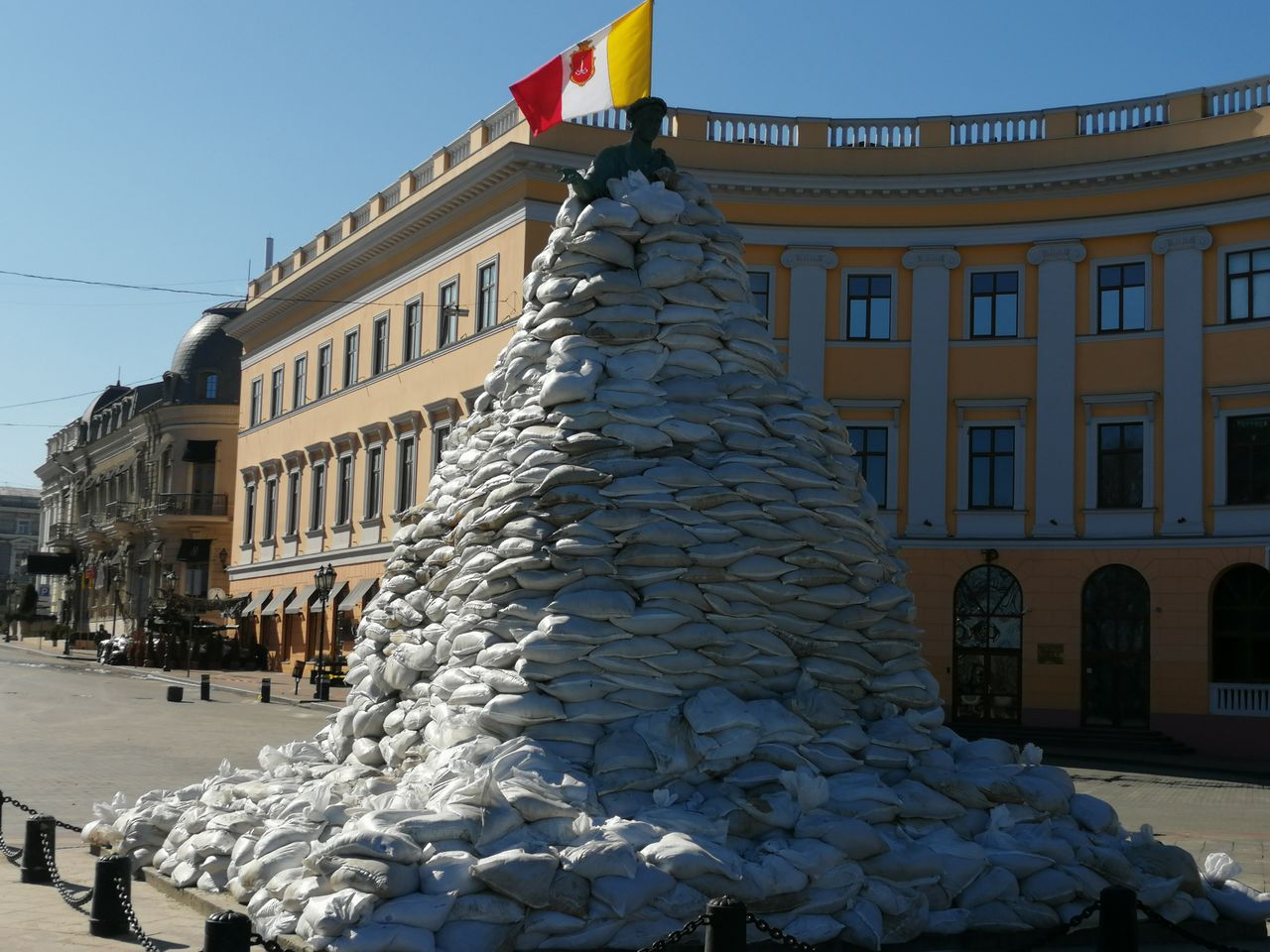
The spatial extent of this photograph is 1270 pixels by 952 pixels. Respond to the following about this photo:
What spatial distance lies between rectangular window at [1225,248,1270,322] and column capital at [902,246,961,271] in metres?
4.90

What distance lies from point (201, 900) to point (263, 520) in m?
37.6

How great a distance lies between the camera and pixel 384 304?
119ft

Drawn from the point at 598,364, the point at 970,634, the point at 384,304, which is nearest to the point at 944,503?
the point at 970,634

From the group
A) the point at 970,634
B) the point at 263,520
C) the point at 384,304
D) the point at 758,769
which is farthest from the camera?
the point at 263,520

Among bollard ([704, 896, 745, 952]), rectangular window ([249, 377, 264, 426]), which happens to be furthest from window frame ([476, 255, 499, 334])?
bollard ([704, 896, 745, 952])

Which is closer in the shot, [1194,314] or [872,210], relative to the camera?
[1194,314]

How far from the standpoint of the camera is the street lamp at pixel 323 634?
3075 cm

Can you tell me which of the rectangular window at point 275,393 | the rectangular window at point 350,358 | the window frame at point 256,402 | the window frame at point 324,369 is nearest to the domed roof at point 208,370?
the window frame at point 256,402

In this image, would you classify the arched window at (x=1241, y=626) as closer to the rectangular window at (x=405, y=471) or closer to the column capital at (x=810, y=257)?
the column capital at (x=810, y=257)

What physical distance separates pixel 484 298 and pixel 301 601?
39.4 feet

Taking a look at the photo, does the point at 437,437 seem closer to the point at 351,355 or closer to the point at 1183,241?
the point at 351,355

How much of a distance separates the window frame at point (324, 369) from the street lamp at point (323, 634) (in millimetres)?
5643

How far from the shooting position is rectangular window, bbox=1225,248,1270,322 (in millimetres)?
26219

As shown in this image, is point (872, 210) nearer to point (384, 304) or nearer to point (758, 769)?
point (384, 304)
